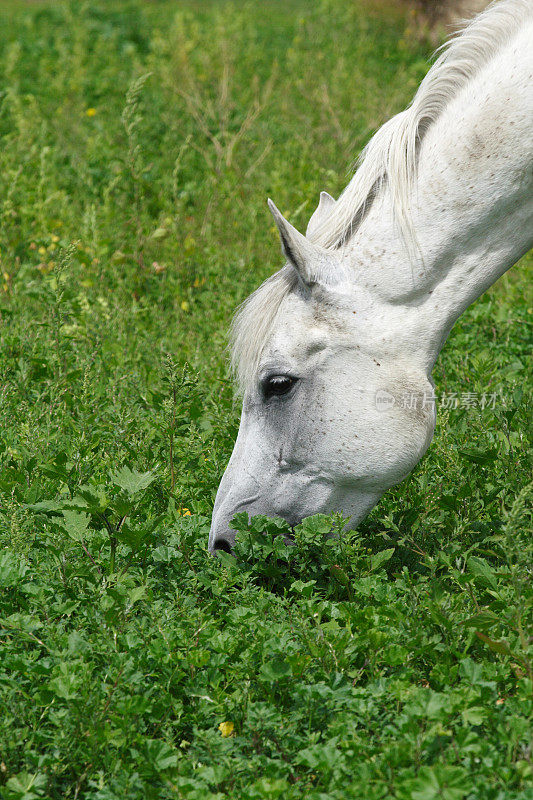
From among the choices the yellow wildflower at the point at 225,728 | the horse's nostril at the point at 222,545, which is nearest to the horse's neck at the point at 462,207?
the horse's nostril at the point at 222,545

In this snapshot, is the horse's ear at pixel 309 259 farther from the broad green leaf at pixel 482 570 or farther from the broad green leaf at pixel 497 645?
the broad green leaf at pixel 497 645

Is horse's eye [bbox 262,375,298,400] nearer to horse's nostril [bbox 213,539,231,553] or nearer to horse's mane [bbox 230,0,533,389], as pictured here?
horse's mane [bbox 230,0,533,389]

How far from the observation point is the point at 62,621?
8.21 ft

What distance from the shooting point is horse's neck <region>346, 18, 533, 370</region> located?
2789mm

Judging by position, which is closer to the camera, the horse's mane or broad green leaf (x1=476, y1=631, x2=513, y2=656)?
broad green leaf (x1=476, y1=631, x2=513, y2=656)

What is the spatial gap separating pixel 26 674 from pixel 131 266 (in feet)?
12.7

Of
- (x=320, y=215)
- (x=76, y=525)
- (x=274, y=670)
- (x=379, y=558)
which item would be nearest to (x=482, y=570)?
(x=379, y=558)

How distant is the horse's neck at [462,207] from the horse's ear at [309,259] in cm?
8

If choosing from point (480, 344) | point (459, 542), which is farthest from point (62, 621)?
point (480, 344)

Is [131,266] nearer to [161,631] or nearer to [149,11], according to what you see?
[161,631]

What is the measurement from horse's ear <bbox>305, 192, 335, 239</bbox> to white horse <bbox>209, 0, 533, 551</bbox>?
0.08 metres

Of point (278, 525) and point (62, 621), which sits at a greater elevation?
point (62, 621)

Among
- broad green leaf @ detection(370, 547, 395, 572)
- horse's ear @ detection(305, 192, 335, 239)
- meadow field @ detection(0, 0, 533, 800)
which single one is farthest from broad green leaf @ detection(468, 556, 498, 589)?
horse's ear @ detection(305, 192, 335, 239)

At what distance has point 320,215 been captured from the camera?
10.7 feet
